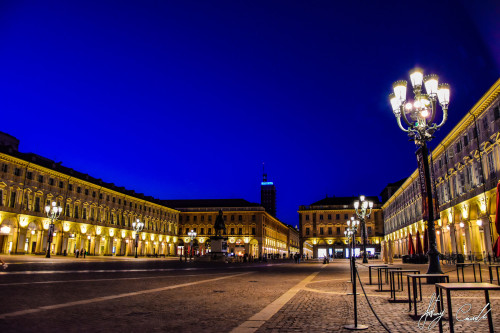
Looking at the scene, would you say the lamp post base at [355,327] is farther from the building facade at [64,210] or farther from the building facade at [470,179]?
the building facade at [64,210]

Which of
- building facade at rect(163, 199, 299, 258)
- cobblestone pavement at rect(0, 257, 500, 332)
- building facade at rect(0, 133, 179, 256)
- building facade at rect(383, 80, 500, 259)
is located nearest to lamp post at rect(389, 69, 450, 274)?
cobblestone pavement at rect(0, 257, 500, 332)

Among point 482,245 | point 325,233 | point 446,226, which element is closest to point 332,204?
point 325,233

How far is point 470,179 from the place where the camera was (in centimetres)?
3622

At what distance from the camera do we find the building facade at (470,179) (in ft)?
102

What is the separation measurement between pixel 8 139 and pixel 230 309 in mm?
70289

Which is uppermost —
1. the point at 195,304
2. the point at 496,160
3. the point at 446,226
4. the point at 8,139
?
the point at 8,139

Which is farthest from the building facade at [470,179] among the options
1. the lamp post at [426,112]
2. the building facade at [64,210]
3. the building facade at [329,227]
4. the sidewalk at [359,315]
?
the building facade at [329,227]

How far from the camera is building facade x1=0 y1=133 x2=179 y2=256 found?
177ft

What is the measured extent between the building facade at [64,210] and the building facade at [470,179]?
4838cm

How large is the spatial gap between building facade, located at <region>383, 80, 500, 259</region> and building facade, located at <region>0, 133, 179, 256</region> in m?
48.4

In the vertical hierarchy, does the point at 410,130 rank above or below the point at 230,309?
above

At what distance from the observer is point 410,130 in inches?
607

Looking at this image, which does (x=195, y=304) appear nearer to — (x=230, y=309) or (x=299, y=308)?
(x=230, y=309)

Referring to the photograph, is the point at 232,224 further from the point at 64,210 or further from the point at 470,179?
the point at 470,179
